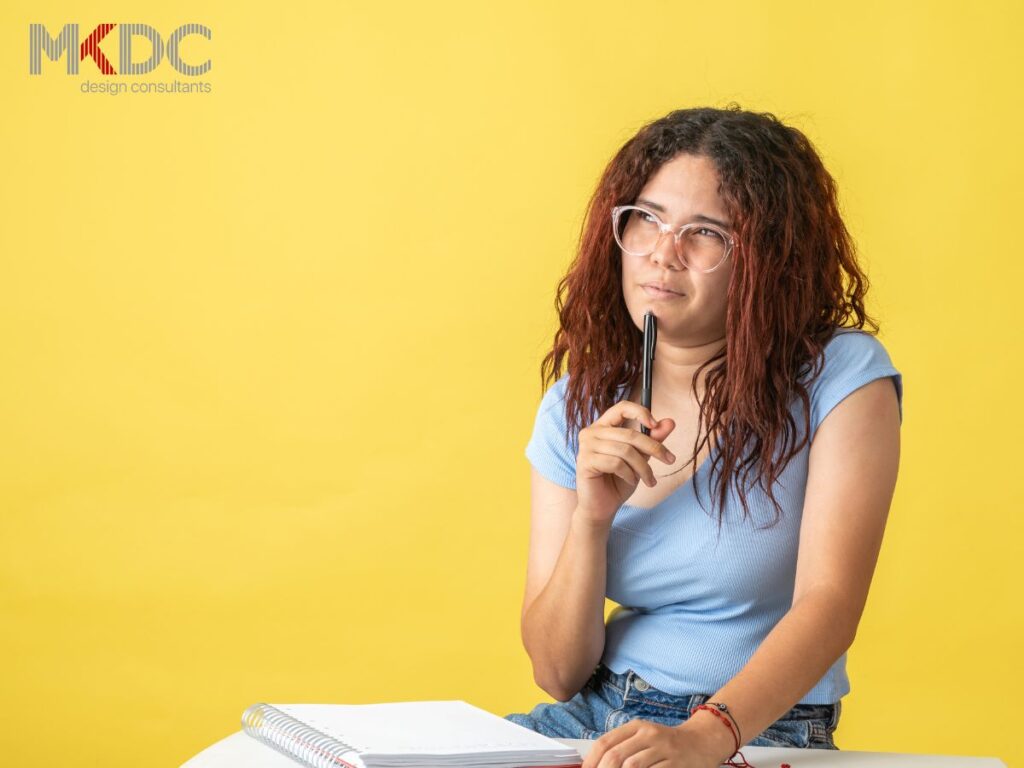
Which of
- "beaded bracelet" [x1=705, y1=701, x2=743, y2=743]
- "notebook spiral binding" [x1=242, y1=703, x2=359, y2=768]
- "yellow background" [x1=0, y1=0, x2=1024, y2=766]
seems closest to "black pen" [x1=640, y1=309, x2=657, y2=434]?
"beaded bracelet" [x1=705, y1=701, x2=743, y2=743]

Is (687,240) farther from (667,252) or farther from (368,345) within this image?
(368,345)

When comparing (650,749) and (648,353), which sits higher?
(648,353)

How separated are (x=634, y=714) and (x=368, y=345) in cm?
157

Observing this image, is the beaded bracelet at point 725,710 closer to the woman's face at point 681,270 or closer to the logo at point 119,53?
the woman's face at point 681,270

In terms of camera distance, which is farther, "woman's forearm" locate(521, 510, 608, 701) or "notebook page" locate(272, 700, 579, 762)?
"woman's forearm" locate(521, 510, 608, 701)

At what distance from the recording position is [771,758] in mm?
1400

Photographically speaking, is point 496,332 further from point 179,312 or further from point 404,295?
point 179,312

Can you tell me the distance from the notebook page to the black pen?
0.39m

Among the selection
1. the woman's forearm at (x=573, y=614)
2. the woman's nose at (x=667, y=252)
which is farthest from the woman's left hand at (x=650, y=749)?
the woman's nose at (x=667, y=252)

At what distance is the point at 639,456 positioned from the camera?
4.90ft

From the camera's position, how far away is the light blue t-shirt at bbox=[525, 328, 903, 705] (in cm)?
163

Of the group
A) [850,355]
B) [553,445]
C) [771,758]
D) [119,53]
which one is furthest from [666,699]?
[119,53]

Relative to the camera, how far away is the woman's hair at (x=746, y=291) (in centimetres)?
165

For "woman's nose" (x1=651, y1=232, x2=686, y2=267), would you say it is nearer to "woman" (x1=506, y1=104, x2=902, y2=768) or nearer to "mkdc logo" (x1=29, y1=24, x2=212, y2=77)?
"woman" (x1=506, y1=104, x2=902, y2=768)
